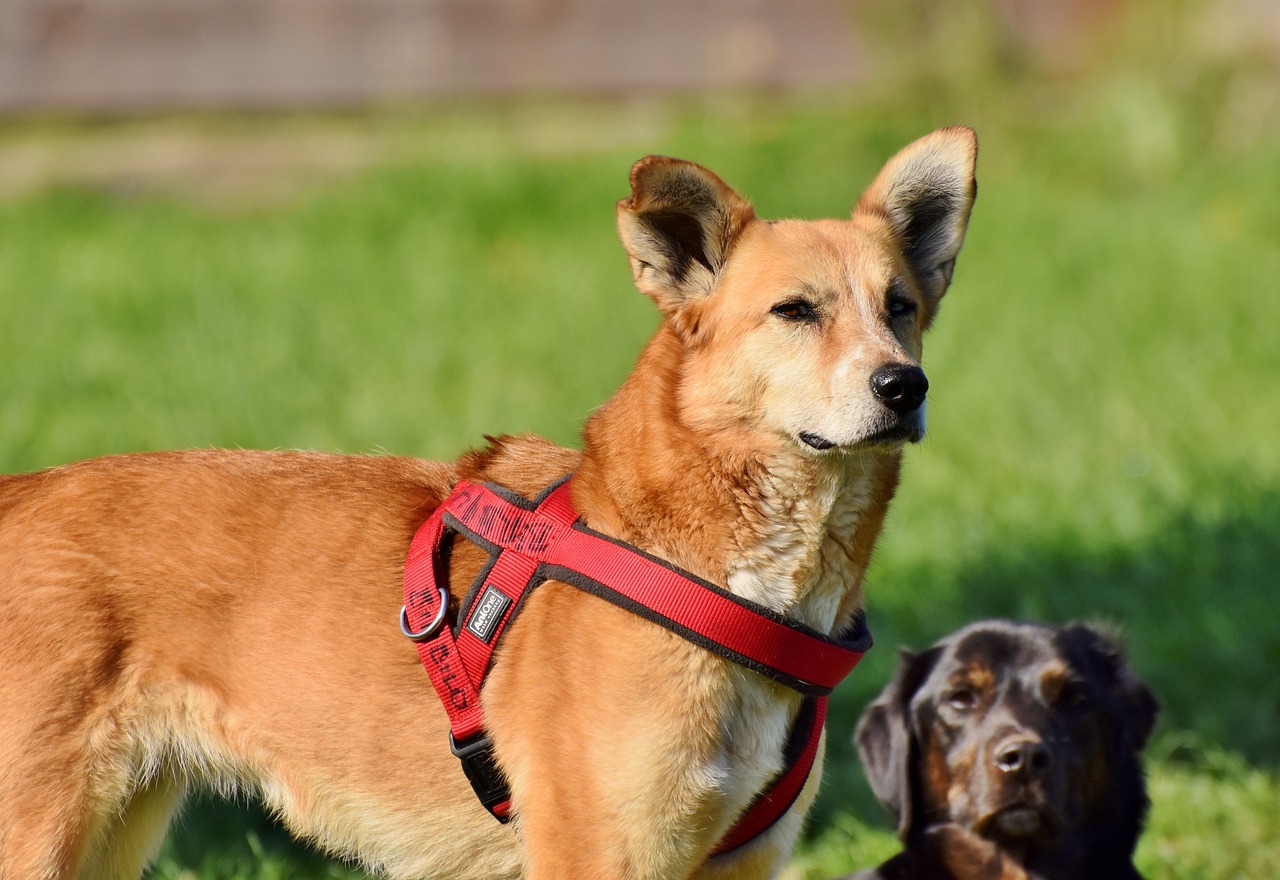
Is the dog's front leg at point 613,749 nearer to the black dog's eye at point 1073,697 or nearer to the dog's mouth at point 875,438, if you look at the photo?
the dog's mouth at point 875,438

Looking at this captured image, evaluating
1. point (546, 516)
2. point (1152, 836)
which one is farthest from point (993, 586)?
point (546, 516)

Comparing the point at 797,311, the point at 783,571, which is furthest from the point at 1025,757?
the point at 797,311

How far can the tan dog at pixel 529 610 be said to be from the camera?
2545mm

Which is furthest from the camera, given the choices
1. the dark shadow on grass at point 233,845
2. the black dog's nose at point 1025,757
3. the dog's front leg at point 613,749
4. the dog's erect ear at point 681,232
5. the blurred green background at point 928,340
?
the blurred green background at point 928,340

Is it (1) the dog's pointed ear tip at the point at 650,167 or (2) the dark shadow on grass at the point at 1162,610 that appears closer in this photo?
(1) the dog's pointed ear tip at the point at 650,167

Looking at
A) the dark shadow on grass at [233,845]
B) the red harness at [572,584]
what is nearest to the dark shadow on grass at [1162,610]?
A: the dark shadow on grass at [233,845]

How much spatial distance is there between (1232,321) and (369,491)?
6359 mm

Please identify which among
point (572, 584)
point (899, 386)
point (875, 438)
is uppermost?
point (899, 386)

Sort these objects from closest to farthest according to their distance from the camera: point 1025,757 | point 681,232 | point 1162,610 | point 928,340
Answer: point 681,232
point 1025,757
point 1162,610
point 928,340

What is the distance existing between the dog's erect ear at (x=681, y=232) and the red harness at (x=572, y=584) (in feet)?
1.62

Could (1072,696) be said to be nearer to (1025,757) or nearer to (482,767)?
(1025,757)

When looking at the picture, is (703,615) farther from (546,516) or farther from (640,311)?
(640,311)

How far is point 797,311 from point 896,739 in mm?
1285

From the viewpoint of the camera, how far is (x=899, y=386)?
2.60 meters
